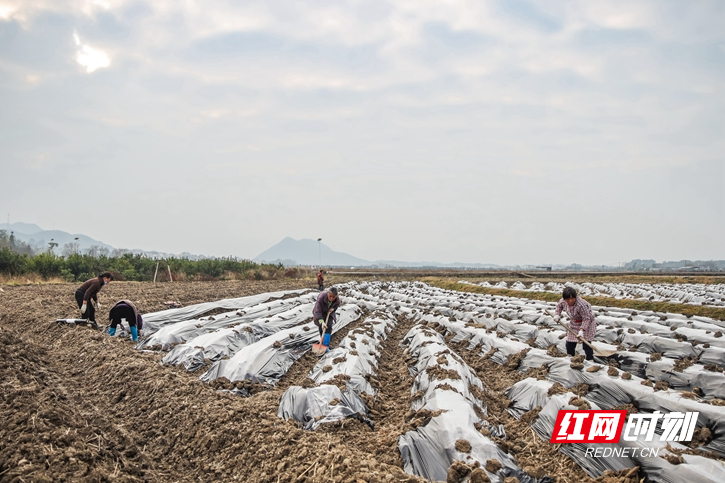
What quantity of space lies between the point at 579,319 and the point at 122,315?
31.7 ft

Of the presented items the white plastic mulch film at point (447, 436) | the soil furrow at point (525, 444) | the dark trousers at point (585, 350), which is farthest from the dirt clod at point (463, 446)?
the dark trousers at point (585, 350)

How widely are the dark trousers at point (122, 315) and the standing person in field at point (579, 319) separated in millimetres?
9170

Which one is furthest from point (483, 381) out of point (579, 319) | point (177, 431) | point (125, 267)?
point (125, 267)

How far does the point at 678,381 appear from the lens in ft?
20.5

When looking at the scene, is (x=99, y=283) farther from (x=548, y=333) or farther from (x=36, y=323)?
(x=548, y=333)

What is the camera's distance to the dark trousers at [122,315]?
32.0ft

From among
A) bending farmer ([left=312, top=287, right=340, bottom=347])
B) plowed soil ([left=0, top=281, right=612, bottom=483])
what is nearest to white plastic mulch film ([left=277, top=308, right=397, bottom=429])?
plowed soil ([left=0, top=281, right=612, bottom=483])

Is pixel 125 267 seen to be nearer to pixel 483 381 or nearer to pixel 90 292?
pixel 90 292

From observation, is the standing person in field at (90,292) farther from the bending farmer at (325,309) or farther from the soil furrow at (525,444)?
the soil furrow at (525,444)

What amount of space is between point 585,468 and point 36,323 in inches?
519
